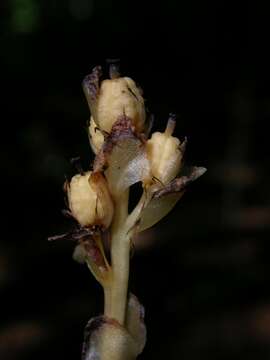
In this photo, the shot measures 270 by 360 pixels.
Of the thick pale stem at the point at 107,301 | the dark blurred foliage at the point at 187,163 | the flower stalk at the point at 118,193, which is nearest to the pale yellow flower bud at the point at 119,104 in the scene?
the flower stalk at the point at 118,193

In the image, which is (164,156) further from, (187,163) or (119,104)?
(187,163)

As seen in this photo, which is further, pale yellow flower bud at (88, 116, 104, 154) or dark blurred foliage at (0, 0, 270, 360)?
dark blurred foliage at (0, 0, 270, 360)

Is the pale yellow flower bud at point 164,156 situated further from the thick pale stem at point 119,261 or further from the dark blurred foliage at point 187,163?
the dark blurred foliage at point 187,163

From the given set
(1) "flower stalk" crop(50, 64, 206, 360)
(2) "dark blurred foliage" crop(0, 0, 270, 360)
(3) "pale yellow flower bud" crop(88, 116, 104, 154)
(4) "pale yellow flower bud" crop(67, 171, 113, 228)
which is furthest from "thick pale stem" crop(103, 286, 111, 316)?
(2) "dark blurred foliage" crop(0, 0, 270, 360)

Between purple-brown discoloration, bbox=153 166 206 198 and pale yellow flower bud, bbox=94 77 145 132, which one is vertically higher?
pale yellow flower bud, bbox=94 77 145 132

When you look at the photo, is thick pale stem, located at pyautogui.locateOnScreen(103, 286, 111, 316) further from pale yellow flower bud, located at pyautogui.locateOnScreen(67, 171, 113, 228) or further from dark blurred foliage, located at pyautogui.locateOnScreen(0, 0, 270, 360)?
dark blurred foliage, located at pyautogui.locateOnScreen(0, 0, 270, 360)

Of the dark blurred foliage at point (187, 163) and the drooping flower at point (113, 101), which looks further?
the dark blurred foliage at point (187, 163)

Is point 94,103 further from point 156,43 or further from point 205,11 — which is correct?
point 156,43
